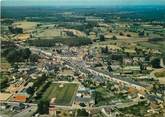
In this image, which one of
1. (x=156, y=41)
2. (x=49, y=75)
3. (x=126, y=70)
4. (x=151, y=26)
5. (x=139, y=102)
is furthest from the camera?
(x=151, y=26)

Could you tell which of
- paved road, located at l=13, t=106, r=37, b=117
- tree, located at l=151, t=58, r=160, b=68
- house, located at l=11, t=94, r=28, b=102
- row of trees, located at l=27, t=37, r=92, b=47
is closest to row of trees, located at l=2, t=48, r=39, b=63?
row of trees, located at l=27, t=37, r=92, b=47

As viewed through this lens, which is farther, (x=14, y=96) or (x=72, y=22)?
(x=72, y=22)

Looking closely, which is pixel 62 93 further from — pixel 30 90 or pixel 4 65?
pixel 4 65

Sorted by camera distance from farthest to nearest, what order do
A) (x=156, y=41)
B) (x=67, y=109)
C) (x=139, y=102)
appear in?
(x=156, y=41) → (x=139, y=102) → (x=67, y=109)

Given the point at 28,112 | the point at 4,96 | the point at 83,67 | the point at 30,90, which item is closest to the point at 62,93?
the point at 30,90

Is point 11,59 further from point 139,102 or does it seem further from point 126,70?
point 139,102

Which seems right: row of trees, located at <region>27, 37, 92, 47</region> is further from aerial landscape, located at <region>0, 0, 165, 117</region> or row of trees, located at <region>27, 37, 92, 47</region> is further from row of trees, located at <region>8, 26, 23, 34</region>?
row of trees, located at <region>8, 26, 23, 34</region>

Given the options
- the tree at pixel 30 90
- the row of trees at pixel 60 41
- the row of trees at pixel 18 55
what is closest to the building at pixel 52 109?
the tree at pixel 30 90

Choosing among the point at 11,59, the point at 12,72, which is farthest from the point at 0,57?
the point at 12,72
